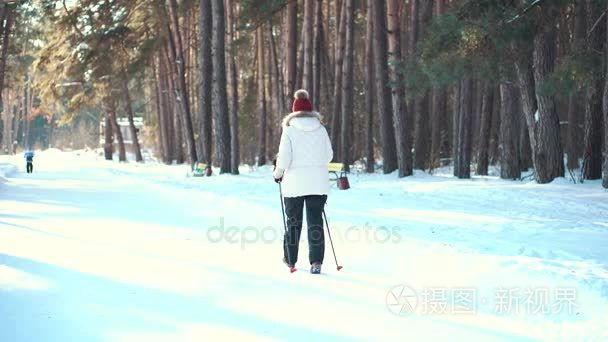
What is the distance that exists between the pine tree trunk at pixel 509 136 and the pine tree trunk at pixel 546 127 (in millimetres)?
3363

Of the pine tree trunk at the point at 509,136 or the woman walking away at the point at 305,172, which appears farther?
the pine tree trunk at the point at 509,136

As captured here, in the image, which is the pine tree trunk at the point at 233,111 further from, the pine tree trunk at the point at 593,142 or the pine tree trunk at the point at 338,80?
the pine tree trunk at the point at 593,142

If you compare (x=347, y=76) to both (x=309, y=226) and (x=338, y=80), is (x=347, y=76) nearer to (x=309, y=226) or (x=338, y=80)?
(x=338, y=80)

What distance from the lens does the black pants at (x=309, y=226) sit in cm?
754

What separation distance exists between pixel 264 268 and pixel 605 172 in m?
9.59

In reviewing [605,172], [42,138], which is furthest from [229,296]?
[42,138]

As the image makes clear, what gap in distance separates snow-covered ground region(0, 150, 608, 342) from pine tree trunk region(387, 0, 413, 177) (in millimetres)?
7630

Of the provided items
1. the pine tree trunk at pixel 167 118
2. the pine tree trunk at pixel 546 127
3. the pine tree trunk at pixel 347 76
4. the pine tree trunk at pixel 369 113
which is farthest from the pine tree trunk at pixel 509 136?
the pine tree trunk at pixel 167 118

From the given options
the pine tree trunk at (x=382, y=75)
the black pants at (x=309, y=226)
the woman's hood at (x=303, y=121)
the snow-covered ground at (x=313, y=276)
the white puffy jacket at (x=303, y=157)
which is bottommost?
the snow-covered ground at (x=313, y=276)

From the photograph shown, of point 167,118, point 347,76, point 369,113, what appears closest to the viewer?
point 347,76

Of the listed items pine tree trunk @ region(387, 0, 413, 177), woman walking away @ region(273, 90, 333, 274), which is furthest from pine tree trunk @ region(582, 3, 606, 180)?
woman walking away @ region(273, 90, 333, 274)

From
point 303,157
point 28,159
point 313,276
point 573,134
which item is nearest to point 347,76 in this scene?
point 573,134

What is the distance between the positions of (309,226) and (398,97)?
1397 centimetres

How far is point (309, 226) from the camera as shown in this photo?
758cm
